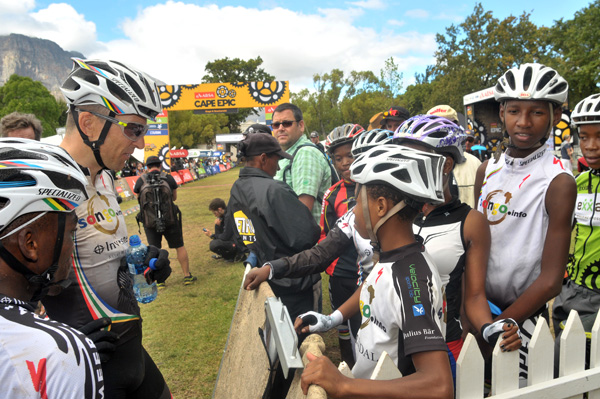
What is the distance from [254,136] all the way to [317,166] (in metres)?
1.16

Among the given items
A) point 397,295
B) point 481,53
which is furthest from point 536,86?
point 481,53

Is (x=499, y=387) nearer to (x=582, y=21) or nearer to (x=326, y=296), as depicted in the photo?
(x=326, y=296)

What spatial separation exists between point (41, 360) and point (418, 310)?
127 centimetres

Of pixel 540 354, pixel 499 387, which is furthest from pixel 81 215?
pixel 540 354

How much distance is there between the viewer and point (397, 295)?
1.57 m

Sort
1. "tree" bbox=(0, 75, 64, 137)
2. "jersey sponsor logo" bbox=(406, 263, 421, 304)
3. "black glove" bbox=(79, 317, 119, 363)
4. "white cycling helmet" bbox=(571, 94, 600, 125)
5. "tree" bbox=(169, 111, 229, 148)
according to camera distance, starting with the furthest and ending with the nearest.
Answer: "tree" bbox=(169, 111, 229, 148) → "tree" bbox=(0, 75, 64, 137) → "white cycling helmet" bbox=(571, 94, 600, 125) → "black glove" bbox=(79, 317, 119, 363) → "jersey sponsor logo" bbox=(406, 263, 421, 304)

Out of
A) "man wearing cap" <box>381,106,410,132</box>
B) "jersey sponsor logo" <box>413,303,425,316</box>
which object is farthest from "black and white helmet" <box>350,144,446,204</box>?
"man wearing cap" <box>381,106,410,132</box>

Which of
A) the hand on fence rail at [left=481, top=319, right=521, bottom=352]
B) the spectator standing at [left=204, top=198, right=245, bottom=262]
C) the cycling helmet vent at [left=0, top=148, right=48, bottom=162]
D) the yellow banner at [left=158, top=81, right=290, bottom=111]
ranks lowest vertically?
the spectator standing at [left=204, top=198, right=245, bottom=262]

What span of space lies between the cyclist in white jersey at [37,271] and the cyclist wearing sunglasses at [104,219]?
0.68 metres

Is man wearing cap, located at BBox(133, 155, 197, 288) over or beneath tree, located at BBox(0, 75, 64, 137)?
beneath

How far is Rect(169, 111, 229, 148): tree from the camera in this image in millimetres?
64375

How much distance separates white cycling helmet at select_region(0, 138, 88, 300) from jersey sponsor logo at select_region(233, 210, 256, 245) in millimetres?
1733

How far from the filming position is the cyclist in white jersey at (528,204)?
2.19 metres

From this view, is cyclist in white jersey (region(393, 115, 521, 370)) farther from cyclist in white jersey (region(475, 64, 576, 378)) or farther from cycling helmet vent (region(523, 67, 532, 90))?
cycling helmet vent (region(523, 67, 532, 90))
